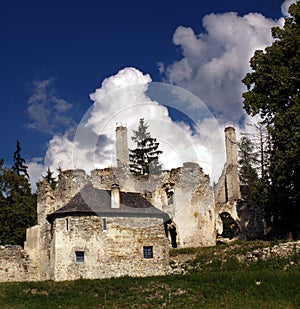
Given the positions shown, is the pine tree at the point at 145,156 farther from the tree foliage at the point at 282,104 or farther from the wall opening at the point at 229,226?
Answer: the tree foliage at the point at 282,104

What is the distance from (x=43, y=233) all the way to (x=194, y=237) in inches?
452

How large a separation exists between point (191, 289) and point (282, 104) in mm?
13145

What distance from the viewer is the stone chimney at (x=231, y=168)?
5066cm

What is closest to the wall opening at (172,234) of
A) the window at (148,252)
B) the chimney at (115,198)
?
the window at (148,252)

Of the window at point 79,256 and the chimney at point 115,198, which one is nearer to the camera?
the window at point 79,256

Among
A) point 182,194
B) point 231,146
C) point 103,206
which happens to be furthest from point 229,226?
point 103,206

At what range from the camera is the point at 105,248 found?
31.9 m

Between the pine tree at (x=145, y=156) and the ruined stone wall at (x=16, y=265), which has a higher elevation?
the pine tree at (x=145, y=156)

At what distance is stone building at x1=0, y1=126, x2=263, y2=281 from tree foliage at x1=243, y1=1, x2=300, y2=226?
24.8 feet

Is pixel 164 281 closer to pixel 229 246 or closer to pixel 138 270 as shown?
pixel 138 270

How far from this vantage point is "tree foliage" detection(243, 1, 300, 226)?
30.8 m

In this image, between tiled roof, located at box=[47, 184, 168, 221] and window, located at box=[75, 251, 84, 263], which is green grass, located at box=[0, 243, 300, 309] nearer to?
window, located at box=[75, 251, 84, 263]

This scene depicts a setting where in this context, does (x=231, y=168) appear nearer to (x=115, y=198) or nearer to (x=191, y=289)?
(x=115, y=198)

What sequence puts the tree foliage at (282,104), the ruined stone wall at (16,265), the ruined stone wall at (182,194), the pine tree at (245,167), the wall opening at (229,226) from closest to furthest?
the tree foliage at (282,104) < the ruined stone wall at (16,265) < the ruined stone wall at (182,194) < the wall opening at (229,226) < the pine tree at (245,167)
